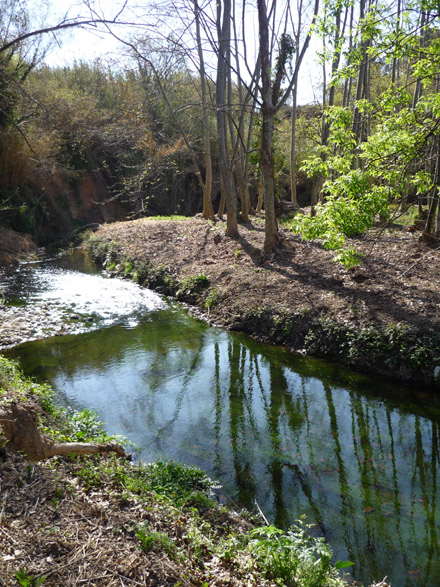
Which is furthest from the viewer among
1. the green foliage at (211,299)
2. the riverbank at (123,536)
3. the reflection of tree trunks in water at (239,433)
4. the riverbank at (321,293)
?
the green foliage at (211,299)

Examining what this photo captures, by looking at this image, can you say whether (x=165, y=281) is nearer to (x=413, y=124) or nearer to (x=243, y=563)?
(x=413, y=124)

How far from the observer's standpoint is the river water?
14.7 ft

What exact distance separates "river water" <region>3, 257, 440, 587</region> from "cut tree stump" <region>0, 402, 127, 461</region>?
137 centimetres

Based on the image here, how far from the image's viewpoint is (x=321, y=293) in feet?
33.0

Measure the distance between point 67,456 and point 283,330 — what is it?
599cm

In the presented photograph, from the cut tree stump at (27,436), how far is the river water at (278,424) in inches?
54.0

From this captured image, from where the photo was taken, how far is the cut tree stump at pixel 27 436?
158 inches

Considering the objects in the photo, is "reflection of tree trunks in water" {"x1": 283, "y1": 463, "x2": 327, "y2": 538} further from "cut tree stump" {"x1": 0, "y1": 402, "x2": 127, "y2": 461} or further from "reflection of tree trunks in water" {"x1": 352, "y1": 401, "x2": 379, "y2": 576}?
"cut tree stump" {"x1": 0, "y1": 402, "x2": 127, "y2": 461}

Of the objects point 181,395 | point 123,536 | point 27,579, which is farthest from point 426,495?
point 27,579

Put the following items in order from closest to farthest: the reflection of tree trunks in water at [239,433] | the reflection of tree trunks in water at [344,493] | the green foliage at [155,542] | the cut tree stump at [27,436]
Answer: the green foliage at [155,542], the cut tree stump at [27,436], the reflection of tree trunks in water at [344,493], the reflection of tree trunks in water at [239,433]

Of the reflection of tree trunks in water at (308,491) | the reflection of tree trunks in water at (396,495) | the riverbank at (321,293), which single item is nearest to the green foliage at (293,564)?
the reflection of tree trunks in water at (308,491)

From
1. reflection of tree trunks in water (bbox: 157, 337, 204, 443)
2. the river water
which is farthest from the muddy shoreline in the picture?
reflection of tree trunks in water (bbox: 157, 337, 204, 443)

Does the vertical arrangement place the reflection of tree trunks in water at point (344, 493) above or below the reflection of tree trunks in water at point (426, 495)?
above

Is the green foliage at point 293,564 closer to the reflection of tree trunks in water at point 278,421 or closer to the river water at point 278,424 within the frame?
the river water at point 278,424
